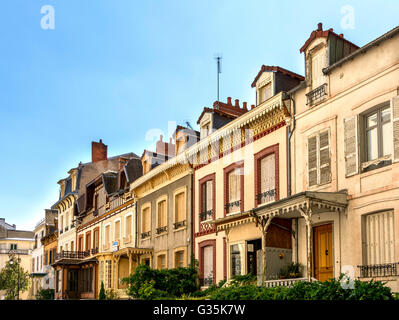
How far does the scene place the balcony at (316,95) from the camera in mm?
16734

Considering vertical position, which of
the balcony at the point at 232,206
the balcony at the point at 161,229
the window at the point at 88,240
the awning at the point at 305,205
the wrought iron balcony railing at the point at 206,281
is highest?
the balcony at the point at 232,206

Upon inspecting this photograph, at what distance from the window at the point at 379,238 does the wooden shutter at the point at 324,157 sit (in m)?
2.05

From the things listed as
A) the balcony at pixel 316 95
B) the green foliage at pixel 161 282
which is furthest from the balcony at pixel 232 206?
the balcony at pixel 316 95

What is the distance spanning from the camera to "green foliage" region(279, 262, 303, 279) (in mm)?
16875

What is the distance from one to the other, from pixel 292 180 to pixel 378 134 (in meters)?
3.89

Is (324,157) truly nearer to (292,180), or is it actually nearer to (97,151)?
(292,180)

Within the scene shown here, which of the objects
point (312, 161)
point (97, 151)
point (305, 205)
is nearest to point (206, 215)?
point (312, 161)

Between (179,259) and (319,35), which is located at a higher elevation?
(319,35)

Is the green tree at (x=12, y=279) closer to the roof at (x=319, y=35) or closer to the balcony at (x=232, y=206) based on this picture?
the balcony at (x=232, y=206)

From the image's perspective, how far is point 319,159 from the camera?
16656mm

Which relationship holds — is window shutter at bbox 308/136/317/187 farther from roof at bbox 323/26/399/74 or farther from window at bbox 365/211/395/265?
window at bbox 365/211/395/265

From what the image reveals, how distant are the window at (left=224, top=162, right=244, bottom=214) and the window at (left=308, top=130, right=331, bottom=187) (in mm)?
4311

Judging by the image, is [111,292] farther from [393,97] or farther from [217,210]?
[393,97]
